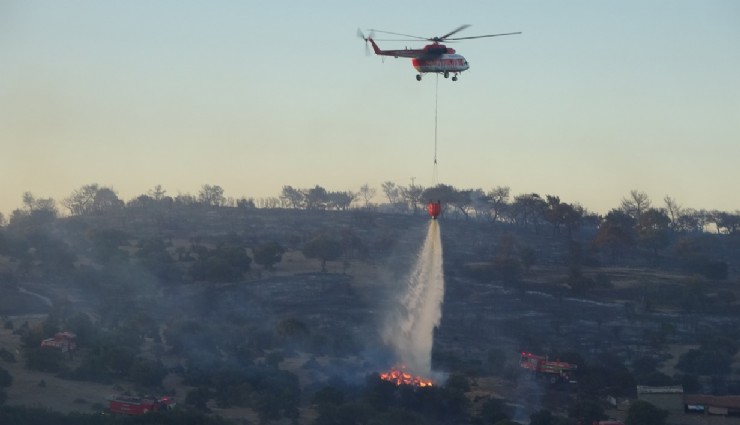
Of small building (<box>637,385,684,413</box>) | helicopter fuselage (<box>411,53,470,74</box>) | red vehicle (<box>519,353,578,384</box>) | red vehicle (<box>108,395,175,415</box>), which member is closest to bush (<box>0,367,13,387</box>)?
red vehicle (<box>108,395,175,415</box>)

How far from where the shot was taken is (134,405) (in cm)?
7244

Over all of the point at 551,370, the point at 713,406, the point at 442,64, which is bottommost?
the point at 713,406

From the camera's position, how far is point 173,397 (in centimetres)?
8031

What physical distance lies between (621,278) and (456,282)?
19401 mm

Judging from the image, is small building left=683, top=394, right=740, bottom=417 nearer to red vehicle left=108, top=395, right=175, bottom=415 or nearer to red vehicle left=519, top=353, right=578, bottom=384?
red vehicle left=519, top=353, right=578, bottom=384

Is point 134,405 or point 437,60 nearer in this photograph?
point 134,405

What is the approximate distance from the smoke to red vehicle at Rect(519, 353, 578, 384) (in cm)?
841

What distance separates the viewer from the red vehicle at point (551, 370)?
94750 millimetres

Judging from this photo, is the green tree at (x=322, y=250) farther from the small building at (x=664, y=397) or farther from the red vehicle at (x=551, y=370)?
the small building at (x=664, y=397)

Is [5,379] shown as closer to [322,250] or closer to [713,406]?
[713,406]

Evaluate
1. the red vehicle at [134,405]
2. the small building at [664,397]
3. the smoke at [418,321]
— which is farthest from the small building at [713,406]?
the red vehicle at [134,405]

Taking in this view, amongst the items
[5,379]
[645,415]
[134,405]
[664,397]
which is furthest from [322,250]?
[134,405]

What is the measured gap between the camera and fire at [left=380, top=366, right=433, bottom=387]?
8710 cm

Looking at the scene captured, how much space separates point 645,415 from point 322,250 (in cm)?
6170
